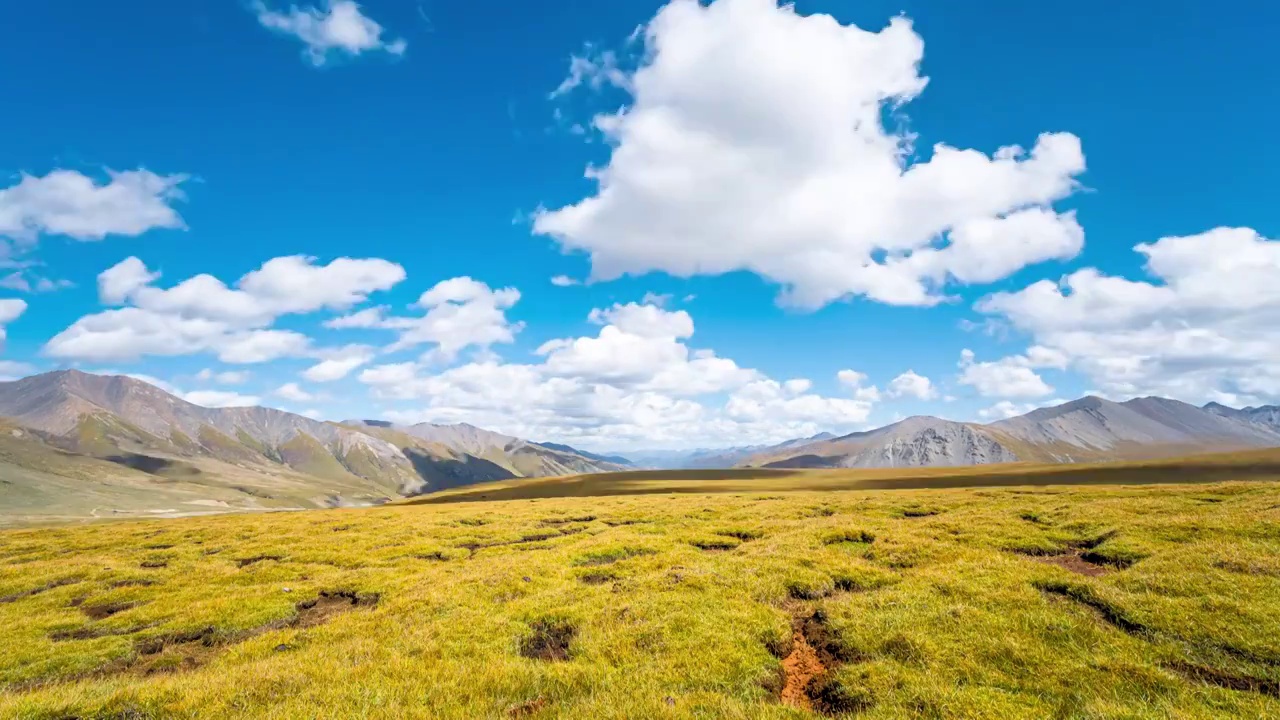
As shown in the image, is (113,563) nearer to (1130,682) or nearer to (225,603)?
(225,603)

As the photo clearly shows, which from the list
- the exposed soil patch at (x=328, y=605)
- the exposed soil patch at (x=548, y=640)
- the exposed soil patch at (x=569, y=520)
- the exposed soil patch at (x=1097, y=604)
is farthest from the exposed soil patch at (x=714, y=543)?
the exposed soil patch at (x=569, y=520)

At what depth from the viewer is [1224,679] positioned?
982cm

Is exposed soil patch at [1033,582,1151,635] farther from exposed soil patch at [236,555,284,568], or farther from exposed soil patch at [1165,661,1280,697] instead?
exposed soil patch at [236,555,284,568]

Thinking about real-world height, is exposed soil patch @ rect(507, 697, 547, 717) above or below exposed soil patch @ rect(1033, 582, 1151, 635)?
below

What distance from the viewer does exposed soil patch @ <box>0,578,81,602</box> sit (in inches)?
896

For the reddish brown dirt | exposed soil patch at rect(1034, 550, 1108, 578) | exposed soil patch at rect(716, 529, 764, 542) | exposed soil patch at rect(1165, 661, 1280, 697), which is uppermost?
exposed soil patch at rect(1165, 661, 1280, 697)

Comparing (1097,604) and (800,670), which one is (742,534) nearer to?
(1097,604)

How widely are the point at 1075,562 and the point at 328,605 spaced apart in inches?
1114

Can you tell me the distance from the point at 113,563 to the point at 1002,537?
4536 cm

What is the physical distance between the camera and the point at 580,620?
49.1 ft

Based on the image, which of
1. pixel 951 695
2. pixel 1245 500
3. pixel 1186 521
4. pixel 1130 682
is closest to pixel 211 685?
pixel 951 695

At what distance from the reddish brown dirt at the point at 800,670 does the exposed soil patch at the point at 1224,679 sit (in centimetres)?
669

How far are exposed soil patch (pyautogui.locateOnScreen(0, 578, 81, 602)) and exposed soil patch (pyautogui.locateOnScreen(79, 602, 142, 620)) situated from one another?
16.1 feet

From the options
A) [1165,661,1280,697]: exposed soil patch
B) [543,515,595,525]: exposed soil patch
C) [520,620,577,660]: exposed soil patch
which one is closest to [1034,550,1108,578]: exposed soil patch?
[1165,661,1280,697]: exposed soil patch
